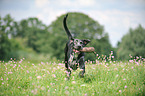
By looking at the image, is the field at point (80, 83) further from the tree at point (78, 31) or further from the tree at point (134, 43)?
the tree at point (134, 43)

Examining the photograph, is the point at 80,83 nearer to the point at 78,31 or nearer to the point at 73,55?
→ the point at 73,55

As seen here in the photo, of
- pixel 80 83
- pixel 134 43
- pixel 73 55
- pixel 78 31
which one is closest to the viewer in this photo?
pixel 80 83

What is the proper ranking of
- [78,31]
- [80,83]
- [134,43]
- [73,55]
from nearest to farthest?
[80,83], [73,55], [78,31], [134,43]

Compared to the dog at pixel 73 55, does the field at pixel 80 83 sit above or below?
below

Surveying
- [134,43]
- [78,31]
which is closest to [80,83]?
[78,31]

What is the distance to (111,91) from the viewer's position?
582 centimetres

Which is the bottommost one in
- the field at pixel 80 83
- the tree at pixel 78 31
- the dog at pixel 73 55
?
the field at pixel 80 83

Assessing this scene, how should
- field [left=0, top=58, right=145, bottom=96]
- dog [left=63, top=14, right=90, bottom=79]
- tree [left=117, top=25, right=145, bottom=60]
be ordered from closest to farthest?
1. field [left=0, top=58, right=145, bottom=96]
2. dog [left=63, top=14, right=90, bottom=79]
3. tree [left=117, top=25, right=145, bottom=60]

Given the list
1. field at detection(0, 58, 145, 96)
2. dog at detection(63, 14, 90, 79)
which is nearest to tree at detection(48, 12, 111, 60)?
field at detection(0, 58, 145, 96)

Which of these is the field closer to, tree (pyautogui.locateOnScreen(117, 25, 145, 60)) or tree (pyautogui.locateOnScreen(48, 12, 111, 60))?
tree (pyautogui.locateOnScreen(48, 12, 111, 60))

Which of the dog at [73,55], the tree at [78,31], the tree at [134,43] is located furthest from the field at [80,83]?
the tree at [134,43]

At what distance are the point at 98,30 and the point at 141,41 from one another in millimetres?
8931

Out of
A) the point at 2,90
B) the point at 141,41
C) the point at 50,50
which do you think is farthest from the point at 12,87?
the point at 141,41

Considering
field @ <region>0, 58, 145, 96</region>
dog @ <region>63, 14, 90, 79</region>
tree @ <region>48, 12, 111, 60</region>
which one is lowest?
field @ <region>0, 58, 145, 96</region>
